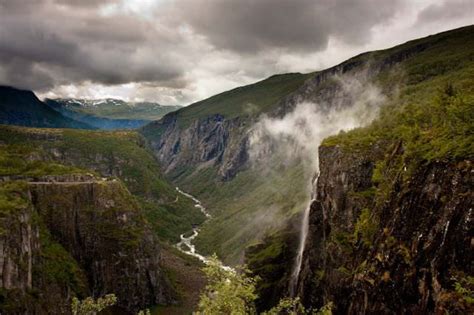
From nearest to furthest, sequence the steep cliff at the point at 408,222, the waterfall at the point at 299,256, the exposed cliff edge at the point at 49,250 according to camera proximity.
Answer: the steep cliff at the point at 408,222
the exposed cliff edge at the point at 49,250
the waterfall at the point at 299,256

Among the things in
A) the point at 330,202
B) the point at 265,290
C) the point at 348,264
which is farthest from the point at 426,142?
the point at 265,290

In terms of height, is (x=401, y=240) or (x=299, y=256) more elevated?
(x=401, y=240)

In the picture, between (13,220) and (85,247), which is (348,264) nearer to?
(13,220)

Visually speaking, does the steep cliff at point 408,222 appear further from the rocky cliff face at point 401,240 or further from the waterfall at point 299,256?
the waterfall at point 299,256

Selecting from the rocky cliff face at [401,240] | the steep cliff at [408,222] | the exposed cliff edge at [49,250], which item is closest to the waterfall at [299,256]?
the steep cliff at [408,222]

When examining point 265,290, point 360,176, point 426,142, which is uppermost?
point 426,142

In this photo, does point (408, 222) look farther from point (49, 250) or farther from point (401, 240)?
point (49, 250)

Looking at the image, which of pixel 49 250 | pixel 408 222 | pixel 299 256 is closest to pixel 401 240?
pixel 408 222

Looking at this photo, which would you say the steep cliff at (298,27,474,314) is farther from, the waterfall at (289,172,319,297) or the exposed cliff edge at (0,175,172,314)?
the exposed cliff edge at (0,175,172,314)
